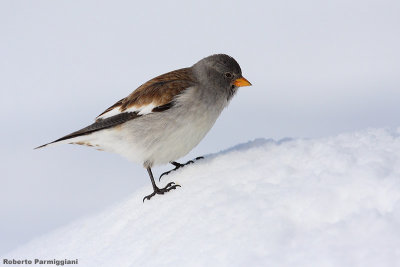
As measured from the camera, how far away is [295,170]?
4996 millimetres

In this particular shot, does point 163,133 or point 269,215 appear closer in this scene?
point 269,215

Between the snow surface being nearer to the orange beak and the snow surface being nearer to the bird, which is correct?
the bird

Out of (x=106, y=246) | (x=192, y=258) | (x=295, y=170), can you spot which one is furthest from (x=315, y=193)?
(x=106, y=246)

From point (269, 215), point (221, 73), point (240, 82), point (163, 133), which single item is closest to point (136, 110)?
point (163, 133)

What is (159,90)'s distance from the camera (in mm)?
6391

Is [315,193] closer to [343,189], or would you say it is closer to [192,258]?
[343,189]

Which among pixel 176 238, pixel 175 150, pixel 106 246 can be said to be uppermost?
pixel 175 150

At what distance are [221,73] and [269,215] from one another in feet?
8.71

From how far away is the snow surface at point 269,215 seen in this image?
3.97 m

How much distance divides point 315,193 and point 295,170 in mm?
542

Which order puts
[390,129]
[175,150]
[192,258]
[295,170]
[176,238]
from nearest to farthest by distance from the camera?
1. [192,258]
2. [176,238]
3. [295,170]
4. [390,129]
5. [175,150]

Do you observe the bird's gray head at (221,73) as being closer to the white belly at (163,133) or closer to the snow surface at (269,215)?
the white belly at (163,133)

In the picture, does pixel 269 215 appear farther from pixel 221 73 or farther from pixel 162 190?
pixel 221 73

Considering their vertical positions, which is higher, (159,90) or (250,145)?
(159,90)
